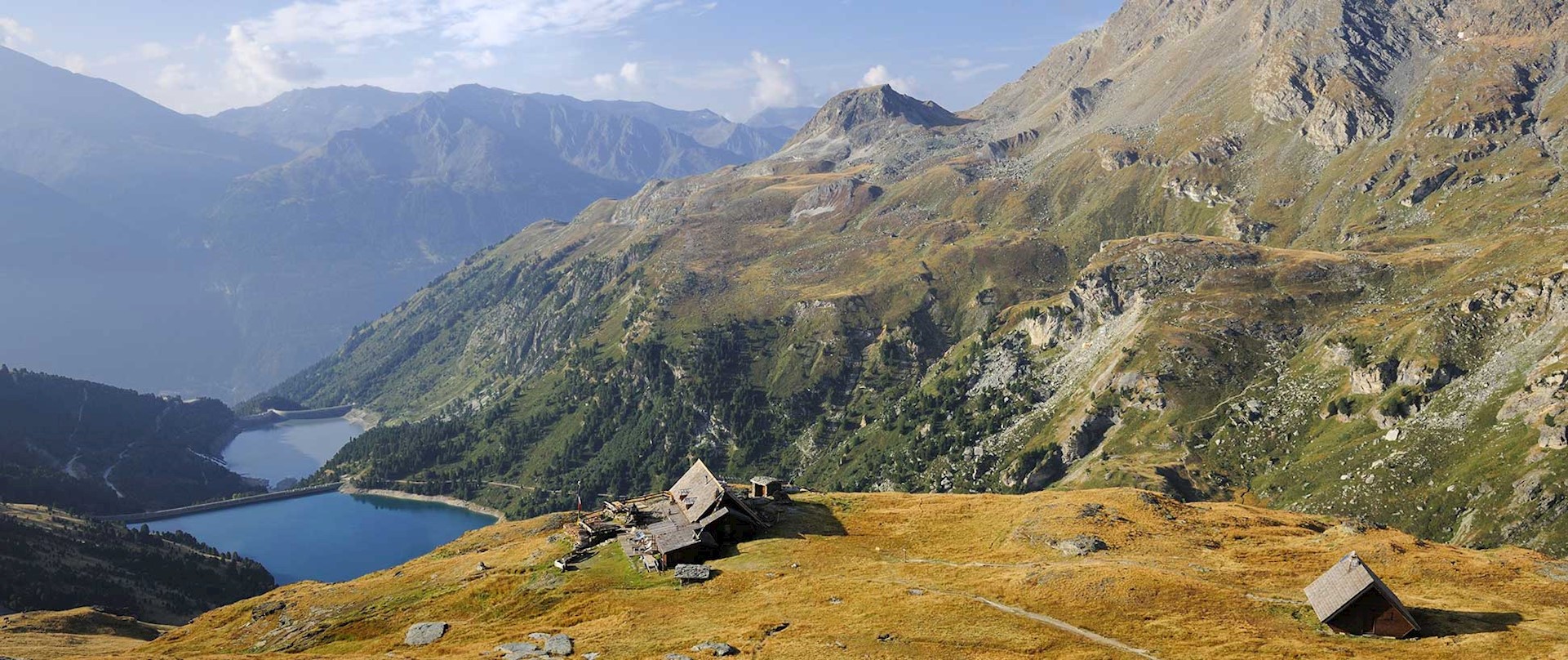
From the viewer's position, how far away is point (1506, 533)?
15975 cm

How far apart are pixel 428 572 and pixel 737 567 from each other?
3716cm

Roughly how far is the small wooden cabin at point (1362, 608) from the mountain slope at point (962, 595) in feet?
4.69

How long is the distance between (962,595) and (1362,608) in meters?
26.0

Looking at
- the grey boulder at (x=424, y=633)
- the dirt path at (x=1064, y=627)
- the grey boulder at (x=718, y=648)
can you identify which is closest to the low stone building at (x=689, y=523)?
the grey boulder at (x=424, y=633)

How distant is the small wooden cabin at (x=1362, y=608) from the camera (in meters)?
57.1

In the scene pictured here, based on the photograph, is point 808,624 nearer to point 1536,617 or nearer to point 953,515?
point 953,515

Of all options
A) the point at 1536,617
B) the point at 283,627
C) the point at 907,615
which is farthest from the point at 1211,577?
the point at 283,627

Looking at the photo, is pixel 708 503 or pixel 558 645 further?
pixel 708 503

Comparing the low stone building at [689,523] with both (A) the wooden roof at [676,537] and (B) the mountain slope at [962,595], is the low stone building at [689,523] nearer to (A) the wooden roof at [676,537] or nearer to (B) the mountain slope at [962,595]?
(A) the wooden roof at [676,537]

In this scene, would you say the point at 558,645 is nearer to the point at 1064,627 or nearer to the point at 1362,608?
the point at 1064,627

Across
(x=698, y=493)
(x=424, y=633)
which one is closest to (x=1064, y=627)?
(x=698, y=493)

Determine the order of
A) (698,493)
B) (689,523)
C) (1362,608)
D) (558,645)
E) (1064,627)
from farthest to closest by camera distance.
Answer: (698,493) → (689,523) → (558,645) → (1064,627) → (1362,608)

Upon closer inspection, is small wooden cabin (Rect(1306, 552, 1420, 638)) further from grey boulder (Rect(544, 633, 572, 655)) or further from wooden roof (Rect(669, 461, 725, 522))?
grey boulder (Rect(544, 633, 572, 655))

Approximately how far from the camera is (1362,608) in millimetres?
57969
